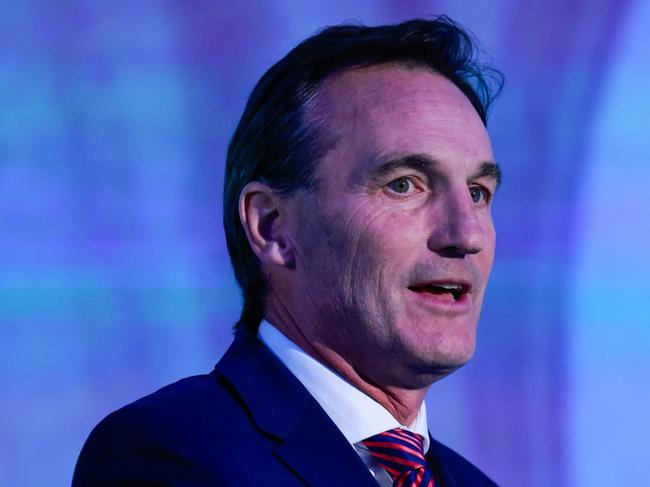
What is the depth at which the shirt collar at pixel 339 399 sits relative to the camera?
176 cm

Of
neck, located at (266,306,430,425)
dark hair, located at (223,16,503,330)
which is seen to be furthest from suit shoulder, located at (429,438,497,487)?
dark hair, located at (223,16,503,330)

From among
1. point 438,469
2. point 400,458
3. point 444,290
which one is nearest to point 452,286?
point 444,290

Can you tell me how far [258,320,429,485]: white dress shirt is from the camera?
175cm

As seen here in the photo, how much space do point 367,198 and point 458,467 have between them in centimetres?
60

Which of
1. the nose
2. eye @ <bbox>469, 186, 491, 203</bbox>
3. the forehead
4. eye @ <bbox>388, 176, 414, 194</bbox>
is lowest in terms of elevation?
the nose

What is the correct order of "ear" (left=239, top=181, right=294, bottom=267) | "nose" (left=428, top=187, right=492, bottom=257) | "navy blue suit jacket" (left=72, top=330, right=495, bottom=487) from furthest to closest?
"ear" (left=239, top=181, right=294, bottom=267)
"nose" (left=428, top=187, right=492, bottom=257)
"navy blue suit jacket" (left=72, top=330, right=495, bottom=487)

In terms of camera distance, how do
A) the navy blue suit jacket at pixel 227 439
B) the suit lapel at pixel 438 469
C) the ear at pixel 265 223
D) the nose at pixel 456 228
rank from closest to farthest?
1. the navy blue suit jacket at pixel 227 439
2. the nose at pixel 456 228
3. the ear at pixel 265 223
4. the suit lapel at pixel 438 469

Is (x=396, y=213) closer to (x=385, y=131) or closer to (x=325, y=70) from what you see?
(x=385, y=131)

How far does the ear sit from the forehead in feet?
0.48

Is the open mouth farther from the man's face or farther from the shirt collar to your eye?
the shirt collar

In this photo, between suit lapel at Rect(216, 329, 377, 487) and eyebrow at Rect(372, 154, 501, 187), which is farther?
eyebrow at Rect(372, 154, 501, 187)

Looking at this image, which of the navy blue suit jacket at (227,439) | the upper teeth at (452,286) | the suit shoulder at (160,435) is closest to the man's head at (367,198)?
the upper teeth at (452,286)

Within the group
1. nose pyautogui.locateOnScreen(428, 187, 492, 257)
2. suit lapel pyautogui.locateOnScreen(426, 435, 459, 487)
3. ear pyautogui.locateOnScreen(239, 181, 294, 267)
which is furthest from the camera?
suit lapel pyautogui.locateOnScreen(426, 435, 459, 487)

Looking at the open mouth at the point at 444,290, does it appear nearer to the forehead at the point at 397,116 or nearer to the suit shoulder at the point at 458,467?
the forehead at the point at 397,116
